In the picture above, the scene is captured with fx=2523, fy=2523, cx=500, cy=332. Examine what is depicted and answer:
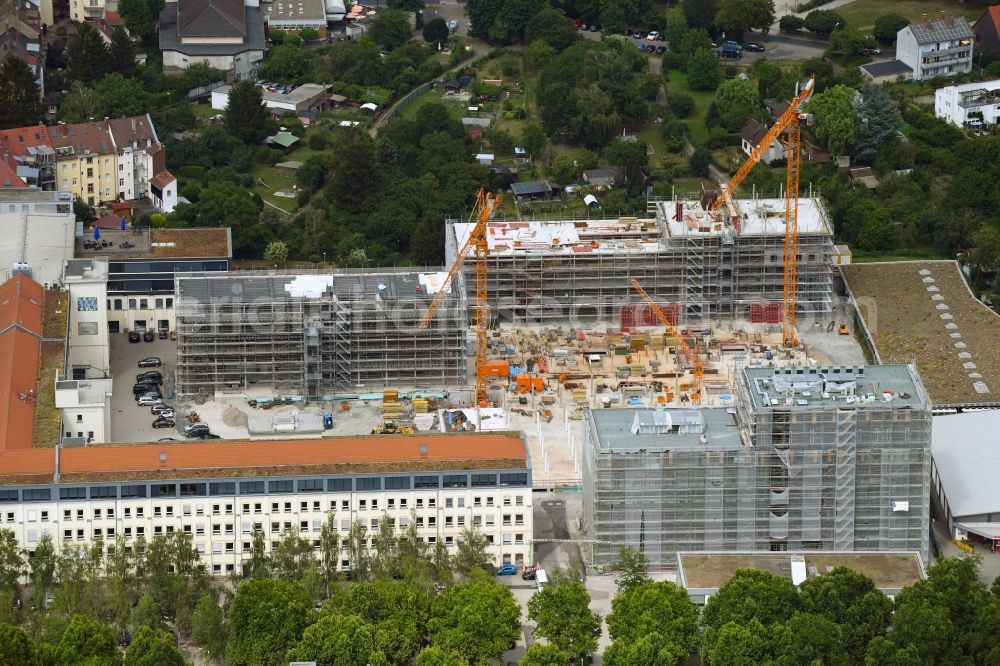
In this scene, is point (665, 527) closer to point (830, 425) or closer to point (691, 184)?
point (830, 425)

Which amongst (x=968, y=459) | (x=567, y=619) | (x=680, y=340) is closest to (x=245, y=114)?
(x=680, y=340)

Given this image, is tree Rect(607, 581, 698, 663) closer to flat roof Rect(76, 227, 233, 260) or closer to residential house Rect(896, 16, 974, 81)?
flat roof Rect(76, 227, 233, 260)

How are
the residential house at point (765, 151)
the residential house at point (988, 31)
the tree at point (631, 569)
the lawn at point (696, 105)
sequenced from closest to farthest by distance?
the tree at point (631, 569)
the residential house at point (765, 151)
the lawn at point (696, 105)
the residential house at point (988, 31)

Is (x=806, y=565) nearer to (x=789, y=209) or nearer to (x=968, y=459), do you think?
(x=968, y=459)

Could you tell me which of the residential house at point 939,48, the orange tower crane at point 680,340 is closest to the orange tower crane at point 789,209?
the orange tower crane at point 680,340

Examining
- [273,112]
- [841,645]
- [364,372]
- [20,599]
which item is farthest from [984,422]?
[273,112]

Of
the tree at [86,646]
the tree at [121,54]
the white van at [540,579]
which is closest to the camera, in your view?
the tree at [86,646]

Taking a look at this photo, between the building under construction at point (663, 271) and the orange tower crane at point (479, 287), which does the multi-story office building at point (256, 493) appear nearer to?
the orange tower crane at point (479, 287)

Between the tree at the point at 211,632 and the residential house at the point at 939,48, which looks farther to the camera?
the residential house at the point at 939,48
